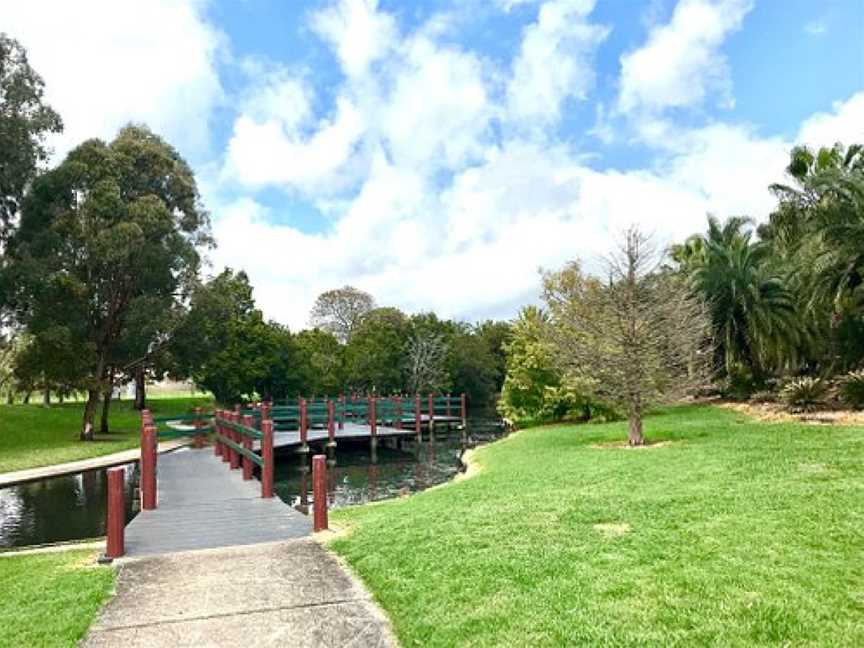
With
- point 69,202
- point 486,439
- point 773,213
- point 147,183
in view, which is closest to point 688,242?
point 773,213

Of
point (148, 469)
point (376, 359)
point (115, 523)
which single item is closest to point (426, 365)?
Answer: point (376, 359)

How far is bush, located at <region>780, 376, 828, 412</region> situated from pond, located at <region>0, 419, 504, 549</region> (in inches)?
370

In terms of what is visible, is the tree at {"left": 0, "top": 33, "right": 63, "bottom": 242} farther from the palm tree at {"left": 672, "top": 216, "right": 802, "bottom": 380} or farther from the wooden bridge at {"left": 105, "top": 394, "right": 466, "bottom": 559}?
the palm tree at {"left": 672, "top": 216, "right": 802, "bottom": 380}

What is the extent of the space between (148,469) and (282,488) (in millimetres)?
7207

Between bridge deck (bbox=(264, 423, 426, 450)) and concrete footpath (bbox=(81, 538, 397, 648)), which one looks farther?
bridge deck (bbox=(264, 423, 426, 450))

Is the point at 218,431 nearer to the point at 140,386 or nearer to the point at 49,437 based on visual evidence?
the point at 49,437

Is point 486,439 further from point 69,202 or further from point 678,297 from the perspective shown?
point 69,202

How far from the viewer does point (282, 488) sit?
1773 cm

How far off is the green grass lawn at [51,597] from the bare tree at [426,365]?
3798 centimetres

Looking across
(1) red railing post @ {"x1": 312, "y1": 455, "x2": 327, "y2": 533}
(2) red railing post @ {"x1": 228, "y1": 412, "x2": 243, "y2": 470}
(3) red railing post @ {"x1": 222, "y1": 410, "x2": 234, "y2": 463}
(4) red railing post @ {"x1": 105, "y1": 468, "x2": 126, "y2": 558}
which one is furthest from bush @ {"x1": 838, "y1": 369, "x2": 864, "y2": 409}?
(4) red railing post @ {"x1": 105, "y1": 468, "x2": 126, "y2": 558}

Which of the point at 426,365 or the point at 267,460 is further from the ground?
the point at 426,365

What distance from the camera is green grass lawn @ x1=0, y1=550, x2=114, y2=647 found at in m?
4.87

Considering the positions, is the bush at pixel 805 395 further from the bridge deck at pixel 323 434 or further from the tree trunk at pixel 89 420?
the tree trunk at pixel 89 420

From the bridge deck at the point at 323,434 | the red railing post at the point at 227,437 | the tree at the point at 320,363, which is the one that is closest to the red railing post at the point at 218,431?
the red railing post at the point at 227,437
